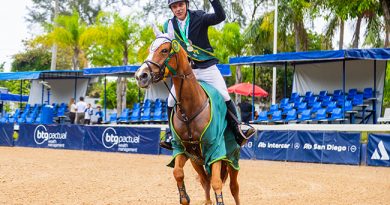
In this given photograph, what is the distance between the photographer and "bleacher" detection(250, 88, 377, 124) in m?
26.6

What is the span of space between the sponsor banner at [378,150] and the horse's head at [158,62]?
13.9 metres

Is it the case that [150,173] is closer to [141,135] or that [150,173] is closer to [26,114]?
[141,135]

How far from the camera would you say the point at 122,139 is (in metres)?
26.4

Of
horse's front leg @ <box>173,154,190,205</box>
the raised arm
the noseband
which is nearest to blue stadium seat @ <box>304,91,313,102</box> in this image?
the raised arm

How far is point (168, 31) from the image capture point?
8.38 meters

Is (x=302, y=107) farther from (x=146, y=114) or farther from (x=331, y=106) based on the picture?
(x=146, y=114)

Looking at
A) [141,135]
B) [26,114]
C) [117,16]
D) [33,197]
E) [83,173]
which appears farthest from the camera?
[117,16]

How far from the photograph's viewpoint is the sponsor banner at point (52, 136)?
91.3 feet

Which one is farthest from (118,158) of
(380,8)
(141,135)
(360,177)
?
(380,8)

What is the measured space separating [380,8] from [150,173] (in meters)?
15.1

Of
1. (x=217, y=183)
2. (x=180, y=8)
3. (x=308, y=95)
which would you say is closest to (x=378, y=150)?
(x=308, y=95)

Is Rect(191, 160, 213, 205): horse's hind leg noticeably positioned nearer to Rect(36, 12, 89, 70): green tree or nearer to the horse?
the horse

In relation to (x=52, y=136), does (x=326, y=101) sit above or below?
above

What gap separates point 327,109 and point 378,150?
6.51 meters
